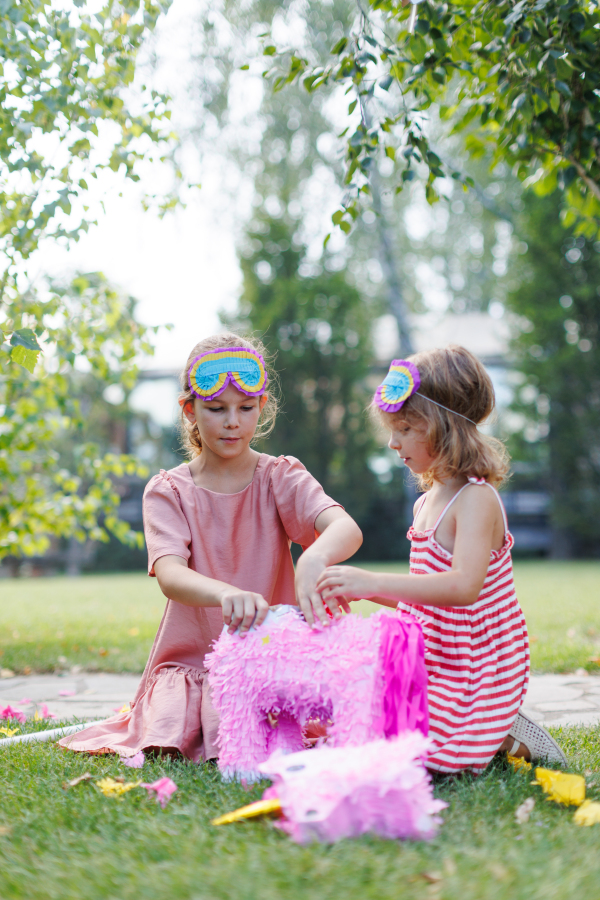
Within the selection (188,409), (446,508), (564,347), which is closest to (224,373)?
(188,409)

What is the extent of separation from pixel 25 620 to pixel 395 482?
10273 millimetres

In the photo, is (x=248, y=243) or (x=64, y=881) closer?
(x=64, y=881)

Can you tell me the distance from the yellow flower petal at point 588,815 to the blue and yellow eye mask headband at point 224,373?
4.83 feet

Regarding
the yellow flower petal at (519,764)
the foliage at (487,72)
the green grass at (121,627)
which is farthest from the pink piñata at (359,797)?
the green grass at (121,627)

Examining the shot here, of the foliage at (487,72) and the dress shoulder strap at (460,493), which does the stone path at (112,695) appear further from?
the foliage at (487,72)

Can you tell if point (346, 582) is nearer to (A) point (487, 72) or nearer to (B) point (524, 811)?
(B) point (524, 811)

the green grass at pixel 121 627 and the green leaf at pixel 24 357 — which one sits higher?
the green leaf at pixel 24 357

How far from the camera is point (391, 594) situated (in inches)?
77.2

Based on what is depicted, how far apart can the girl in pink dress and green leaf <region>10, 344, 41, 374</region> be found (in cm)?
54

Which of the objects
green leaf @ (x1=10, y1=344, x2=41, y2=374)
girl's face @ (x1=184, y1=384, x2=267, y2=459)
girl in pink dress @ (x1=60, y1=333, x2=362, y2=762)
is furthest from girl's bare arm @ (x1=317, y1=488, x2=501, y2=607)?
green leaf @ (x1=10, y1=344, x2=41, y2=374)

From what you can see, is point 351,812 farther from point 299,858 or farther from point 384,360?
point 384,360

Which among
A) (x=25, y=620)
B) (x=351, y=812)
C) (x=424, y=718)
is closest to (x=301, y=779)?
(x=351, y=812)

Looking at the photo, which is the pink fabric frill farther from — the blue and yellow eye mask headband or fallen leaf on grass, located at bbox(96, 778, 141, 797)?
the blue and yellow eye mask headband

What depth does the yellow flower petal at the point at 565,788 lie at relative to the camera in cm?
184
